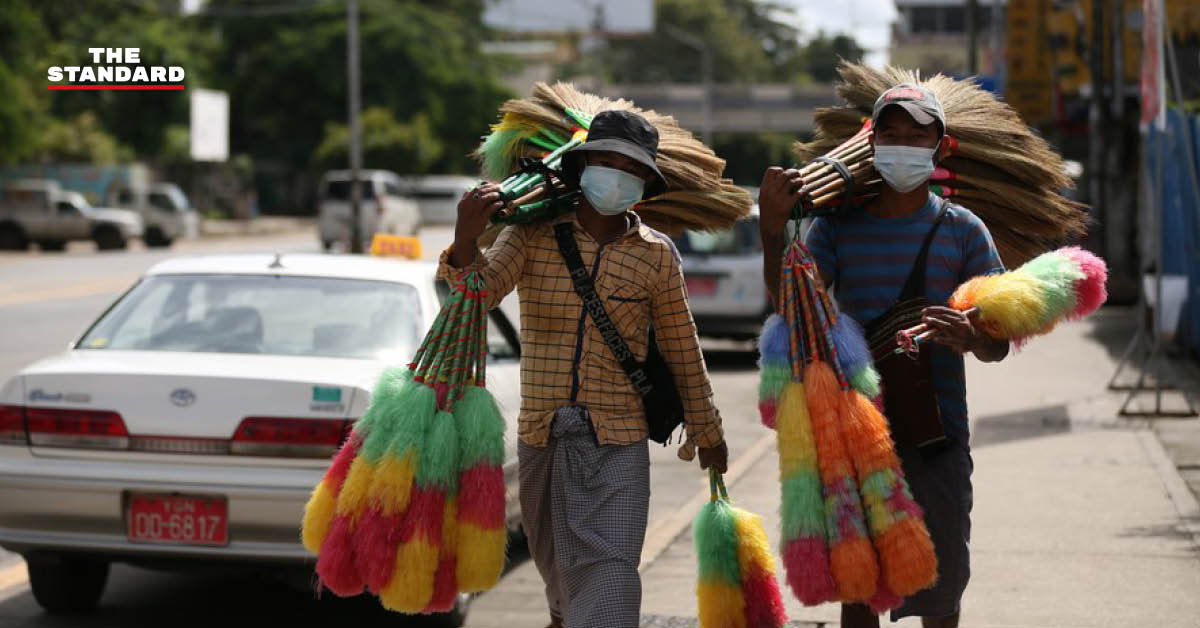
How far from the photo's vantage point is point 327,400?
5.86 metres

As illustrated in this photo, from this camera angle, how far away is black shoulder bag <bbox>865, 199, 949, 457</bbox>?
432 centimetres

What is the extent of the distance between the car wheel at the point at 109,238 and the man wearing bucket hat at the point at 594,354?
126ft

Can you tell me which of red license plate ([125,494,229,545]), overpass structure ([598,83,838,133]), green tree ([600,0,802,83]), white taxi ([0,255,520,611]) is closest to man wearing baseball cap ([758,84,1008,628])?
white taxi ([0,255,520,611])

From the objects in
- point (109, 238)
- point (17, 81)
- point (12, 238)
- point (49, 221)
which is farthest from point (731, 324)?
point (17, 81)

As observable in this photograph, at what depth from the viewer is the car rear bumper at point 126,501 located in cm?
571

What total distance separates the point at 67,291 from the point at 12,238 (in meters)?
16.6

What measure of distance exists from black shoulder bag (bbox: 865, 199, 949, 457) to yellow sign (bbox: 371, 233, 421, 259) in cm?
426

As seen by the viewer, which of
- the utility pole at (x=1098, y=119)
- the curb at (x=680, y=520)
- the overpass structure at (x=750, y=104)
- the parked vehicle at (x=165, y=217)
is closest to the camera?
the curb at (x=680, y=520)

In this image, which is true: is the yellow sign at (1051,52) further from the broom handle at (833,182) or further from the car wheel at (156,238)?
the car wheel at (156,238)

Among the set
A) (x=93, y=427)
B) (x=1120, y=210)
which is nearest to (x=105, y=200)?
(x=1120, y=210)

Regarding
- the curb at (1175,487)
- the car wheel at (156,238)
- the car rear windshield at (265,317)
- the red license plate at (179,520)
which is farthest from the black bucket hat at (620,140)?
the car wheel at (156,238)

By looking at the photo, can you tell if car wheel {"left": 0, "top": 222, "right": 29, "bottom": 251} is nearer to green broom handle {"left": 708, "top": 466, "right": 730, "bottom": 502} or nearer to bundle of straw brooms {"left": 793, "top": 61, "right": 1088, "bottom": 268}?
bundle of straw brooms {"left": 793, "top": 61, "right": 1088, "bottom": 268}

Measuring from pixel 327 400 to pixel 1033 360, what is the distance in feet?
39.1

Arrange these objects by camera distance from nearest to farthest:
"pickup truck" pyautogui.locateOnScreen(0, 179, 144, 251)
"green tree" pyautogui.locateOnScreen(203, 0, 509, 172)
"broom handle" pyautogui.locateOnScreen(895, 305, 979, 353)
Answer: "broom handle" pyautogui.locateOnScreen(895, 305, 979, 353) → "pickup truck" pyautogui.locateOnScreen(0, 179, 144, 251) → "green tree" pyautogui.locateOnScreen(203, 0, 509, 172)
